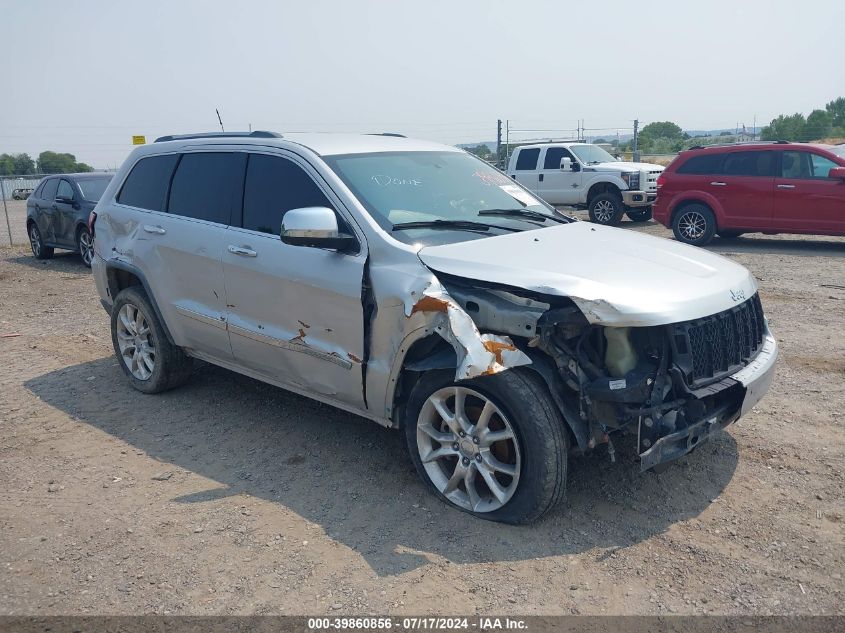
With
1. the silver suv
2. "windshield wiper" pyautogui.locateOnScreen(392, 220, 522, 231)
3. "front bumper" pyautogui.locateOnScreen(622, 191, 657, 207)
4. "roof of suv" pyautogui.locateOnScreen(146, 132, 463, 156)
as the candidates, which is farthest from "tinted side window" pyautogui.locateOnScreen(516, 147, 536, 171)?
"windshield wiper" pyautogui.locateOnScreen(392, 220, 522, 231)

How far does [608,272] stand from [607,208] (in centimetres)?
1366

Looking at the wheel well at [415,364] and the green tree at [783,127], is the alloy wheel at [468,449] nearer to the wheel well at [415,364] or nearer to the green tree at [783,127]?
the wheel well at [415,364]

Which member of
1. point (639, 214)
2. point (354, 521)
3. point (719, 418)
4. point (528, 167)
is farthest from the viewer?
point (528, 167)

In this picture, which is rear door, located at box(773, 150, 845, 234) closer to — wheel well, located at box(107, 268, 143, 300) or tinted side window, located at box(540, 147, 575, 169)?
tinted side window, located at box(540, 147, 575, 169)

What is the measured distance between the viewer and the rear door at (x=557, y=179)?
17.2 meters

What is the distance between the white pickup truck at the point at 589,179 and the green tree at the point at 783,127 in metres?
19.2

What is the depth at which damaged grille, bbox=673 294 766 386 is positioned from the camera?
3.57m

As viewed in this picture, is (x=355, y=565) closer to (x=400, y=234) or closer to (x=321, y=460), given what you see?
(x=321, y=460)

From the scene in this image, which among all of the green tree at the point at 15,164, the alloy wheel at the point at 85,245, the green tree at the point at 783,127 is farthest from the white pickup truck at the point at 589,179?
the green tree at the point at 15,164

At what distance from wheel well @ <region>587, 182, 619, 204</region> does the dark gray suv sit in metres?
10.1

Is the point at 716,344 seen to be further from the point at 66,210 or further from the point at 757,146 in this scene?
the point at 66,210

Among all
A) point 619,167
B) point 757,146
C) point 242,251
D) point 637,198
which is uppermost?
point 757,146

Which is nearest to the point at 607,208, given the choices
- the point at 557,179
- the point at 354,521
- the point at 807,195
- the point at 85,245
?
the point at 557,179

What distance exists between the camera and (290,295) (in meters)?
4.46
